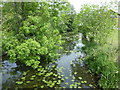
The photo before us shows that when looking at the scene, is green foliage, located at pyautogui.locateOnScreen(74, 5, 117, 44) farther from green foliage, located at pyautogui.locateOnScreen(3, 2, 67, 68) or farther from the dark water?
green foliage, located at pyautogui.locateOnScreen(3, 2, 67, 68)

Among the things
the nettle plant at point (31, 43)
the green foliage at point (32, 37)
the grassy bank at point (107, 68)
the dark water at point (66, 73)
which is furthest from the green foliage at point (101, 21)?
the nettle plant at point (31, 43)

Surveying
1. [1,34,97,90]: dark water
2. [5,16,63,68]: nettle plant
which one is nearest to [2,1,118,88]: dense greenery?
[5,16,63,68]: nettle plant

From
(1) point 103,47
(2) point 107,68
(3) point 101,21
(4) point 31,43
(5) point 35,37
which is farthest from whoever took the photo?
(3) point 101,21

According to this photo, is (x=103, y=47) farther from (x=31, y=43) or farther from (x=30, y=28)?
(x=30, y=28)

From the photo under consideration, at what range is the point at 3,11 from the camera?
489 cm

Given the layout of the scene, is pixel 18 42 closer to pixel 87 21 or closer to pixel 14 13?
pixel 14 13

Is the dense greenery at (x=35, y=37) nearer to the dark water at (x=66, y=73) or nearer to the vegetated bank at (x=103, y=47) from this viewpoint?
the vegetated bank at (x=103, y=47)

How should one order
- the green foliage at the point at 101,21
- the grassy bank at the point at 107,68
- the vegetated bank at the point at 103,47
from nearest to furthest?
the grassy bank at the point at 107,68
the vegetated bank at the point at 103,47
the green foliage at the point at 101,21

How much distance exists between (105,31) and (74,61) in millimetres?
2285

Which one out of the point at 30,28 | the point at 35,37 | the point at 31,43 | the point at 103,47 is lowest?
the point at 103,47

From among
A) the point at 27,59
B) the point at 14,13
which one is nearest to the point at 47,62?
the point at 27,59

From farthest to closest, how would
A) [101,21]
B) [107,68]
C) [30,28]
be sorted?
1. [101,21]
2. [30,28]
3. [107,68]

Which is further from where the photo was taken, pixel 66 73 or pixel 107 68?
pixel 66 73

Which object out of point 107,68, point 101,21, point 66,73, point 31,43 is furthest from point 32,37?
point 101,21
